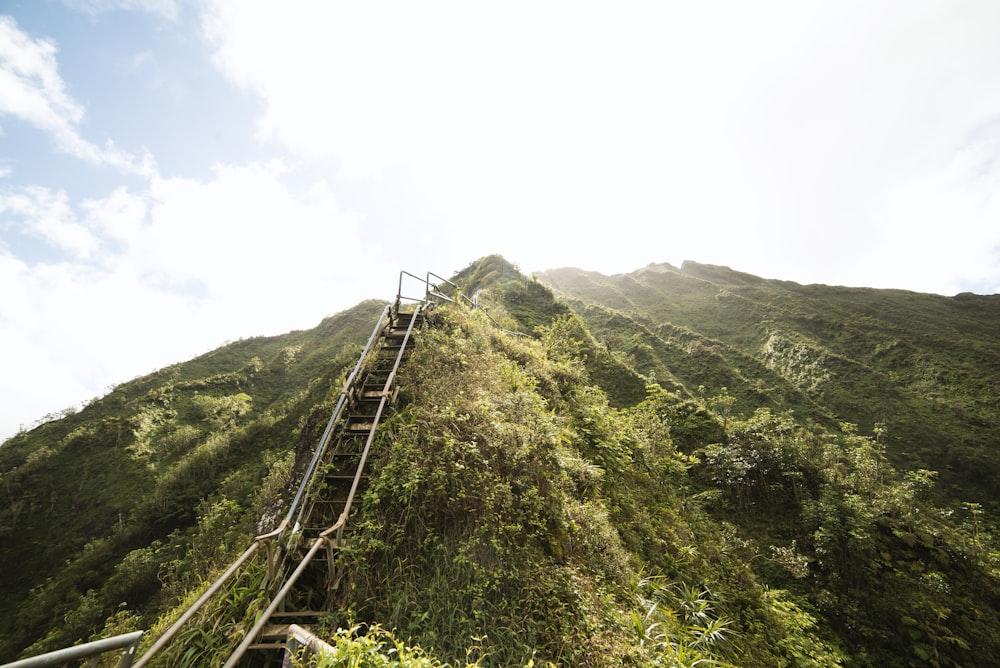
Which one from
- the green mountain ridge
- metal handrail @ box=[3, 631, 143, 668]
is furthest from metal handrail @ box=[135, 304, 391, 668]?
the green mountain ridge

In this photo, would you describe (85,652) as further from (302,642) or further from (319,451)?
(319,451)

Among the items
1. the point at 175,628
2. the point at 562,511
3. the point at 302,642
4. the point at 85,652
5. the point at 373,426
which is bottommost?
the point at 562,511

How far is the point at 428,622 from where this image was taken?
402 centimetres

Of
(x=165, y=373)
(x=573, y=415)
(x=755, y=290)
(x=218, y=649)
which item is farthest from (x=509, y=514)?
(x=755, y=290)

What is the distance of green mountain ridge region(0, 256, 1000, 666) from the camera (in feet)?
14.4

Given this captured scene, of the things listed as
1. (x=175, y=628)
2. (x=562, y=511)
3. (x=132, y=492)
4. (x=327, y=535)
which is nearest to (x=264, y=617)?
(x=175, y=628)

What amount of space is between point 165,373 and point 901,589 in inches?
1426

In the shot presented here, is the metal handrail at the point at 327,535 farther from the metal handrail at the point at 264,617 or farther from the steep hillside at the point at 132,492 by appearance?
the steep hillside at the point at 132,492

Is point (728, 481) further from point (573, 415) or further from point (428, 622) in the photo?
point (428, 622)

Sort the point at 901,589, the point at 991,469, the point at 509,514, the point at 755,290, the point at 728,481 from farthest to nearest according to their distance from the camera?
the point at 755,290, the point at 991,469, the point at 728,481, the point at 901,589, the point at 509,514

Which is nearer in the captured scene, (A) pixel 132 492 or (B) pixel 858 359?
(A) pixel 132 492

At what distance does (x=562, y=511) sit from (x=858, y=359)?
1150 inches

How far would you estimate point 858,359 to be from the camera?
24.3 metres

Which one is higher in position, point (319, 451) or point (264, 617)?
point (319, 451)
